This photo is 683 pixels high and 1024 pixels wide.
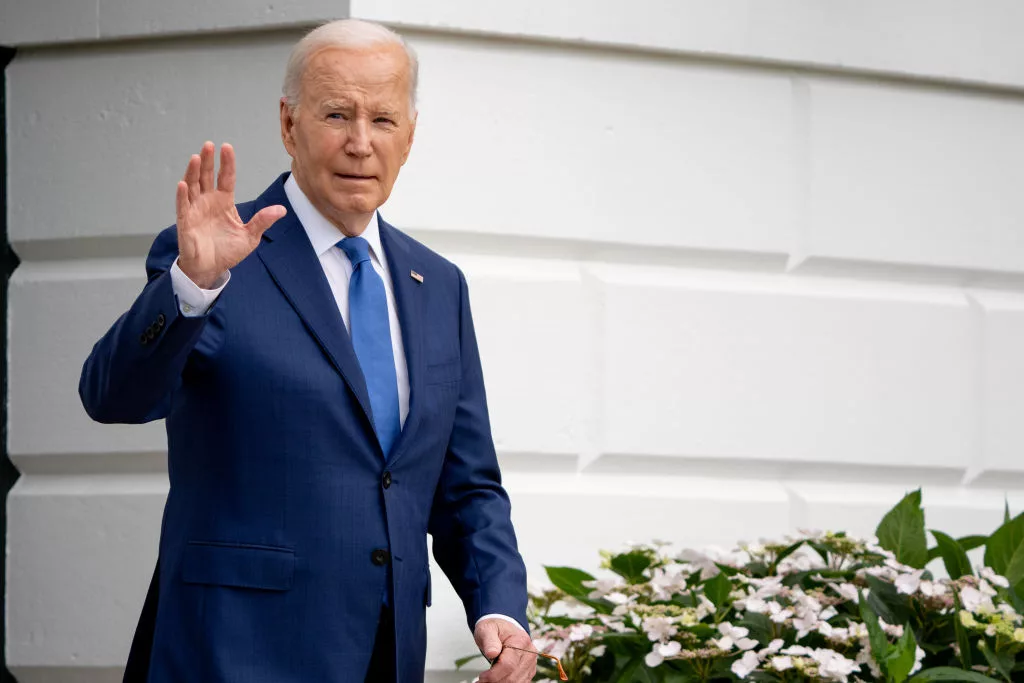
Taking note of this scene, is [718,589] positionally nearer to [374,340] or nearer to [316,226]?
[374,340]

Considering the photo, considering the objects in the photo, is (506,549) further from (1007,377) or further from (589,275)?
(1007,377)

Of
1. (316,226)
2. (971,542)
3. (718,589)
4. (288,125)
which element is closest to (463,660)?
(718,589)

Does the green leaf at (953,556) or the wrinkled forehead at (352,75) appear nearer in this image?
the wrinkled forehead at (352,75)

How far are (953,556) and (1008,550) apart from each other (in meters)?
0.14

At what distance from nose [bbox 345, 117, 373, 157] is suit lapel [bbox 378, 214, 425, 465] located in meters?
0.21

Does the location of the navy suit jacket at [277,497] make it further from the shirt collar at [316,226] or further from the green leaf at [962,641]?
the green leaf at [962,641]

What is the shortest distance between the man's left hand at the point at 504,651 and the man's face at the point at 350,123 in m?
0.73

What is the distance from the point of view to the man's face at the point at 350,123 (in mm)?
2260

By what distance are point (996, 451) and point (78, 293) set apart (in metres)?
2.87

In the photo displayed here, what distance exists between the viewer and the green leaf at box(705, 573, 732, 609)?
3.15m

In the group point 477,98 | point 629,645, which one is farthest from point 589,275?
point 629,645

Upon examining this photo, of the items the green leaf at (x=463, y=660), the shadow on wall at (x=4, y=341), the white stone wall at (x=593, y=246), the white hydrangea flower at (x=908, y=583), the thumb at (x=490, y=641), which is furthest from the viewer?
the shadow on wall at (x=4, y=341)

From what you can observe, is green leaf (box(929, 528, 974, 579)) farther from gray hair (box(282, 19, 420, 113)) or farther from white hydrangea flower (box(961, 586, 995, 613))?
gray hair (box(282, 19, 420, 113))

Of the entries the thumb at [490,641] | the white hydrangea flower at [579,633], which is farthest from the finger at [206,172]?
the white hydrangea flower at [579,633]
